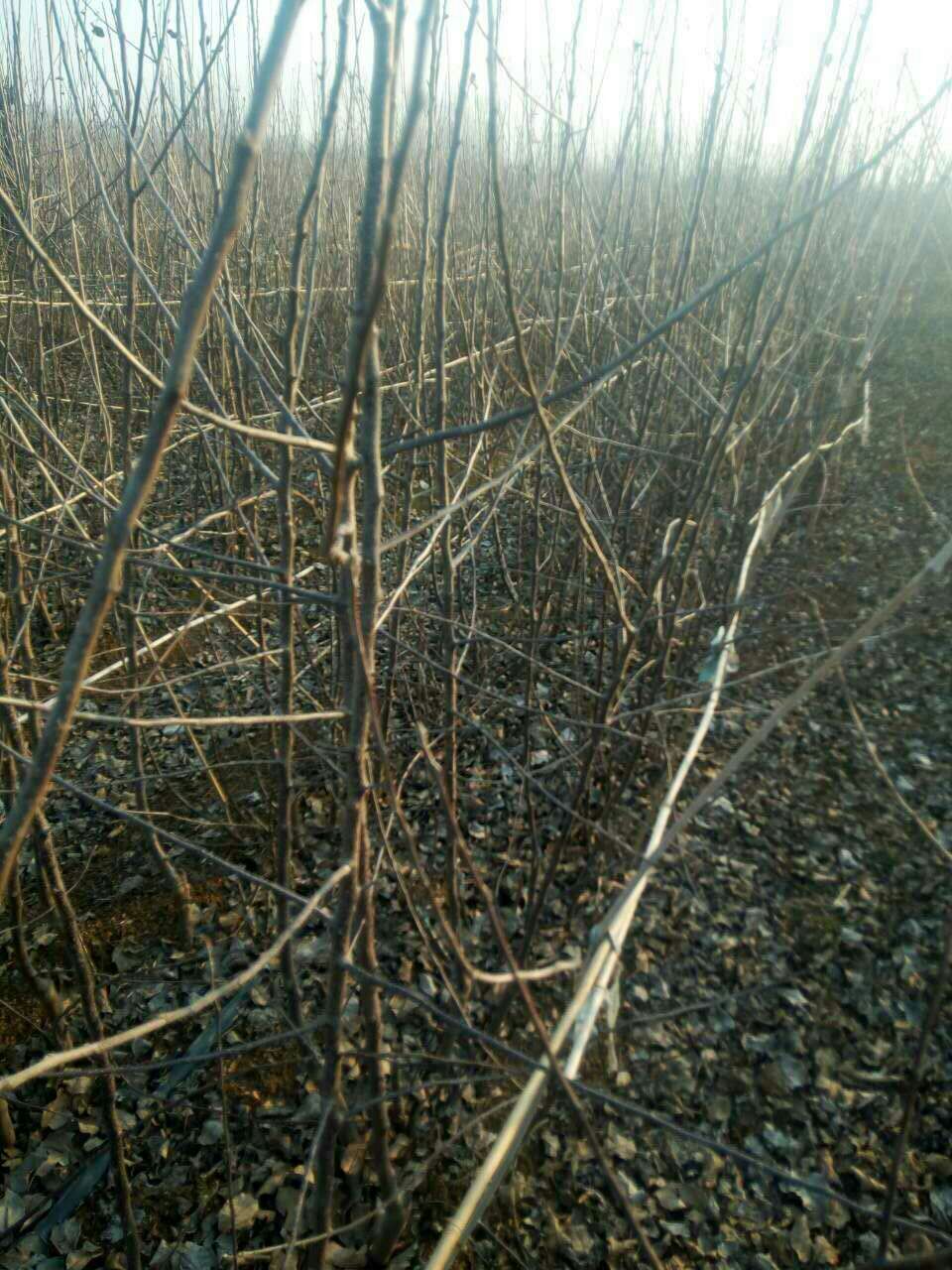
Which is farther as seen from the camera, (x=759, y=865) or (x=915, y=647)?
(x=915, y=647)

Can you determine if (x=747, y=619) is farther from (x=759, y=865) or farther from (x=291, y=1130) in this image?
(x=291, y=1130)

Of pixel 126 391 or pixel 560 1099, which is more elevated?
pixel 126 391

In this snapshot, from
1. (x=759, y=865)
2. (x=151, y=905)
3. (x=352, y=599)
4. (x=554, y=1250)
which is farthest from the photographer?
(x=759, y=865)

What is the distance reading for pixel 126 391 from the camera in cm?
148

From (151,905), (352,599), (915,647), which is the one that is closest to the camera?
(352,599)

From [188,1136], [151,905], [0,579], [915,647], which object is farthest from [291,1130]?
[915,647]

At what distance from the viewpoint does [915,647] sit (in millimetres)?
3082

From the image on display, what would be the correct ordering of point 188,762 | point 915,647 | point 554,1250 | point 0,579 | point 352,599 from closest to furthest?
point 352,599 < point 554,1250 < point 188,762 < point 0,579 < point 915,647

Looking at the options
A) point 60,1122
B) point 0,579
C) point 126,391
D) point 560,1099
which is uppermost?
point 126,391

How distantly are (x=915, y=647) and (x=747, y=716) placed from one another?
87cm

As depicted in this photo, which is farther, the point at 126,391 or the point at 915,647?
the point at 915,647

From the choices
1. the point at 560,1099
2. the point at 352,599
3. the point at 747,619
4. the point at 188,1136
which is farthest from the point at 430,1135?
the point at 747,619

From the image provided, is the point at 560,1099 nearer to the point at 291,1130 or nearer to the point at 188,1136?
the point at 291,1130

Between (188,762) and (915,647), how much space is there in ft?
8.31
